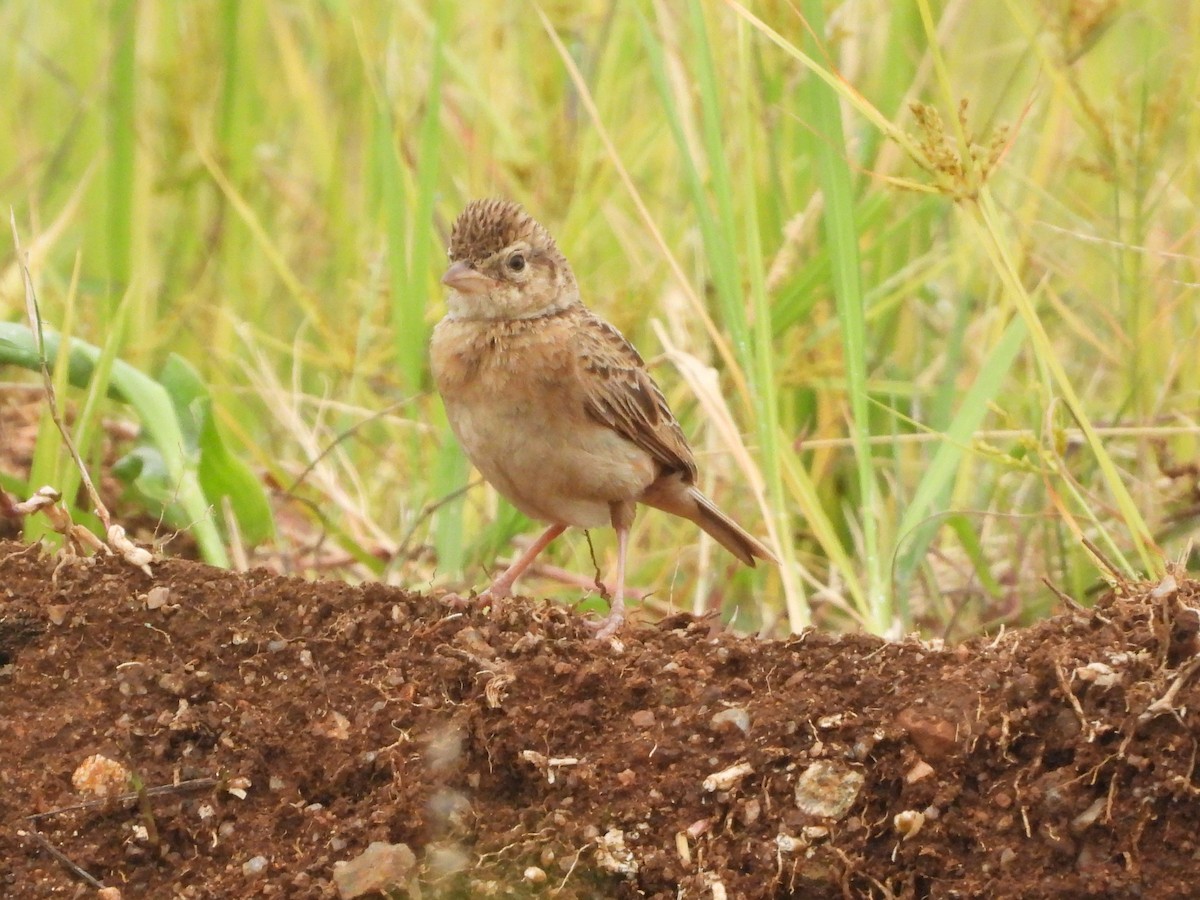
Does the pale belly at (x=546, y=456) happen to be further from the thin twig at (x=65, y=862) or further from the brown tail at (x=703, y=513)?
the thin twig at (x=65, y=862)

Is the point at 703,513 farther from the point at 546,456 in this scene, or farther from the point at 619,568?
the point at 546,456

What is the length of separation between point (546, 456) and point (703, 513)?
78cm

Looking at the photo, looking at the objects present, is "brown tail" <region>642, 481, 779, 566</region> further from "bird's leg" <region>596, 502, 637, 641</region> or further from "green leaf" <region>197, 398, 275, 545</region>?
"green leaf" <region>197, 398, 275, 545</region>

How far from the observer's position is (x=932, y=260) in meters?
5.96

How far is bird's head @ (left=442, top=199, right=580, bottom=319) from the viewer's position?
4.94 meters

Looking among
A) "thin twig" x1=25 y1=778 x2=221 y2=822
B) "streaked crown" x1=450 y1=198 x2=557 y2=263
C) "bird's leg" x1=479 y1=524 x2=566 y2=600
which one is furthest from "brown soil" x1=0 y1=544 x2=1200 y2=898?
"streaked crown" x1=450 y1=198 x2=557 y2=263

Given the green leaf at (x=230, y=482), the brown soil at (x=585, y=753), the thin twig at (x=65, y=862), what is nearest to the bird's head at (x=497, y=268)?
the green leaf at (x=230, y=482)

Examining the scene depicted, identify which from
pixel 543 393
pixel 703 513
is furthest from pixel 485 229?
pixel 703 513

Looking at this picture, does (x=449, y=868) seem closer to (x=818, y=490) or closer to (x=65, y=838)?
(x=65, y=838)

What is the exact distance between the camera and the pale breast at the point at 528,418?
473cm

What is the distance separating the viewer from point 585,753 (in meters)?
3.10

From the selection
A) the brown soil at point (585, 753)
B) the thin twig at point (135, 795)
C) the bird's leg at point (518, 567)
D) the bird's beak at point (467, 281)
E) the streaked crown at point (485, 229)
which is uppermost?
the streaked crown at point (485, 229)

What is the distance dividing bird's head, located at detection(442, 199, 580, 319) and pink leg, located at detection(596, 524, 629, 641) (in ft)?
2.39

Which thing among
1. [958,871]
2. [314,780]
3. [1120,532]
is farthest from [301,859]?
[1120,532]
